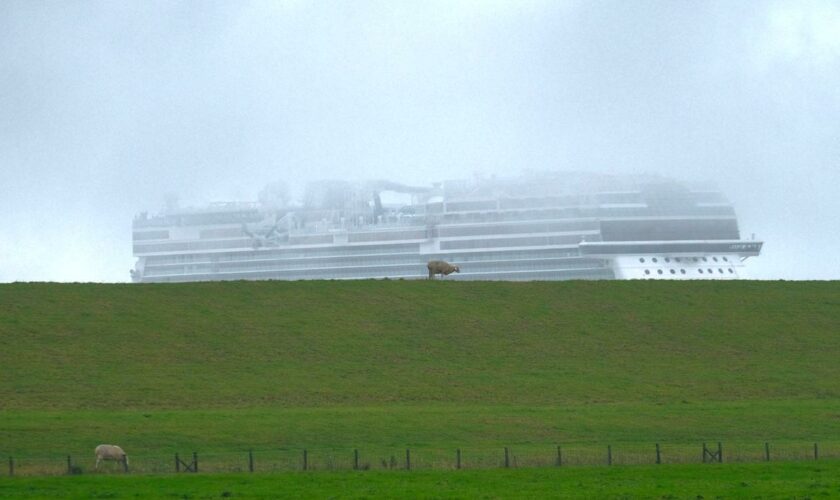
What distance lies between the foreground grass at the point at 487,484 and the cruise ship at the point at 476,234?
3760 inches

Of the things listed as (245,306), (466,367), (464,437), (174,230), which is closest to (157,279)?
(174,230)

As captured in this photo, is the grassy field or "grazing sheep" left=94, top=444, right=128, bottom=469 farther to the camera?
the grassy field

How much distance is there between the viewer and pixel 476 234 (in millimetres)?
138375

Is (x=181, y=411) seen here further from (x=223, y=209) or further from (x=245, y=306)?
(x=223, y=209)

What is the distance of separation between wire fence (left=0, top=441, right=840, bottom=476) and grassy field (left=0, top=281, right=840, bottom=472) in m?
0.64

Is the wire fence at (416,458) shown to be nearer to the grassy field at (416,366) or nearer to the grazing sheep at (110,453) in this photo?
the grazing sheep at (110,453)

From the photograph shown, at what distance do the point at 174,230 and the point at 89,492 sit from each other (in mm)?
116901

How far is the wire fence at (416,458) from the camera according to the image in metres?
34.6

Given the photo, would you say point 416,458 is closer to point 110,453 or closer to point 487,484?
point 487,484

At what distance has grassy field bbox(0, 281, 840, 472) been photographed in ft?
137

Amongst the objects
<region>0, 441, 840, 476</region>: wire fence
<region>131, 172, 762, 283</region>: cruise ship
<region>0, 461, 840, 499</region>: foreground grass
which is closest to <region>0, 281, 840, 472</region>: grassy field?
<region>0, 441, 840, 476</region>: wire fence

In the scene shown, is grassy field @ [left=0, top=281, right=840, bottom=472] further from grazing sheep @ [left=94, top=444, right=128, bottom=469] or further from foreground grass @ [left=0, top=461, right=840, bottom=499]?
foreground grass @ [left=0, top=461, right=840, bottom=499]

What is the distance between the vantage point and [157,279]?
144125 mm

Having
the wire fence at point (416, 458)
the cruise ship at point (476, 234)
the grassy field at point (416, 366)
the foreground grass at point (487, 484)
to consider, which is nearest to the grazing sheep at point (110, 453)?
the wire fence at point (416, 458)
